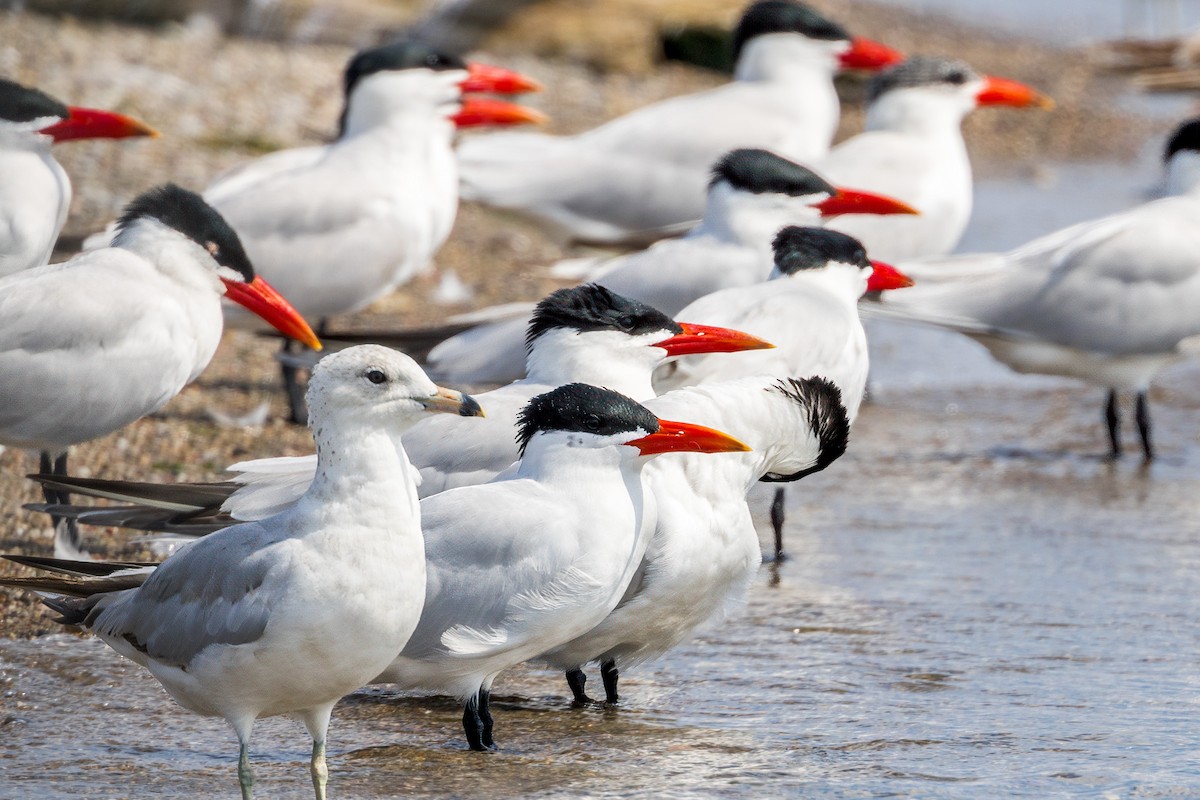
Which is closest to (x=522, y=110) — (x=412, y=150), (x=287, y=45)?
(x=412, y=150)

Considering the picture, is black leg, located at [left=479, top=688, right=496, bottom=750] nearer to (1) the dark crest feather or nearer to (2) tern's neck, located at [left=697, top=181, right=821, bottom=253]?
(2) tern's neck, located at [left=697, top=181, right=821, bottom=253]

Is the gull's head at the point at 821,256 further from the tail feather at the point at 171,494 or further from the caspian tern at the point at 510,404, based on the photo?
the tail feather at the point at 171,494

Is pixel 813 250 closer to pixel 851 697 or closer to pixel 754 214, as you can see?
pixel 754 214

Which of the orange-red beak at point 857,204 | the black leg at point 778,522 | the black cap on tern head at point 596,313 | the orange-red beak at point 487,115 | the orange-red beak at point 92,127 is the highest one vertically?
the orange-red beak at point 92,127

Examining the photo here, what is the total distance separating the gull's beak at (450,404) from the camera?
3.37 m

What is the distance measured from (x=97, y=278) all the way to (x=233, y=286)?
0.44 metres

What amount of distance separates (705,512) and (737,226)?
2.46m

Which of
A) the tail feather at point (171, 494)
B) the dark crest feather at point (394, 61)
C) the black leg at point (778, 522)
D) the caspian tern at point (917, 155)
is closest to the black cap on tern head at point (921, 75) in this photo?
the caspian tern at point (917, 155)

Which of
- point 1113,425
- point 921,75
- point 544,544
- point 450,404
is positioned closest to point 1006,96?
point 921,75

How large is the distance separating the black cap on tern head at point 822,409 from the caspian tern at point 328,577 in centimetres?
121

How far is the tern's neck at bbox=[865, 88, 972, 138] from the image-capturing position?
8500 mm

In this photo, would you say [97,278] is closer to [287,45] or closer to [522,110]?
[522,110]

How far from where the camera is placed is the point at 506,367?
5840mm

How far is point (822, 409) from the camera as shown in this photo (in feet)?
14.3
